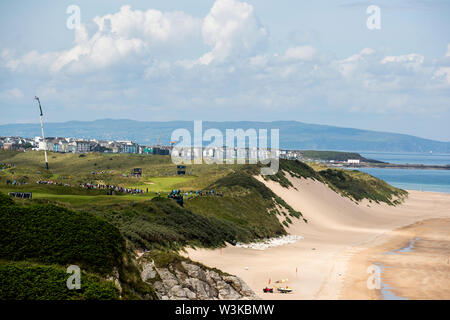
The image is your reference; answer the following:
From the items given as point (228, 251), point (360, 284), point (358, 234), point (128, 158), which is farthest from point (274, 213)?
point (128, 158)

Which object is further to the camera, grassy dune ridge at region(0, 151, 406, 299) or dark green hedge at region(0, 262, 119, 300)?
grassy dune ridge at region(0, 151, 406, 299)

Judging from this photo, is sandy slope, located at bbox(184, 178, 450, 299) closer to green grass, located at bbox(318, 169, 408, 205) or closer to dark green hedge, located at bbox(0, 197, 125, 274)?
green grass, located at bbox(318, 169, 408, 205)

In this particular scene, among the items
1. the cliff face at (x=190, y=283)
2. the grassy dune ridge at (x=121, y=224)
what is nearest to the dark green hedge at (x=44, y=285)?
the grassy dune ridge at (x=121, y=224)

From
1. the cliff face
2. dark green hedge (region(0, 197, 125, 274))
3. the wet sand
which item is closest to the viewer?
dark green hedge (region(0, 197, 125, 274))

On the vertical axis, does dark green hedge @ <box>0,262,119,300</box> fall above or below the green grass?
above

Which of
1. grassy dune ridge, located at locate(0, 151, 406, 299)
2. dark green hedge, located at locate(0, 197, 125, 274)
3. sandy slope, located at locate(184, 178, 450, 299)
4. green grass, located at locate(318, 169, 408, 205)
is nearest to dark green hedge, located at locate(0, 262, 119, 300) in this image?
grassy dune ridge, located at locate(0, 151, 406, 299)

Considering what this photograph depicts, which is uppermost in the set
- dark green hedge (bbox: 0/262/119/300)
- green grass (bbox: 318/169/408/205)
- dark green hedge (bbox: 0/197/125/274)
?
dark green hedge (bbox: 0/197/125/274)

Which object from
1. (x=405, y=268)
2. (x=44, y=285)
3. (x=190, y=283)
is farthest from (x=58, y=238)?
(x=405, y=268)

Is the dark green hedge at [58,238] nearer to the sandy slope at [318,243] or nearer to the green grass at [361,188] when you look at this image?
the sandy slope at [318,243]
